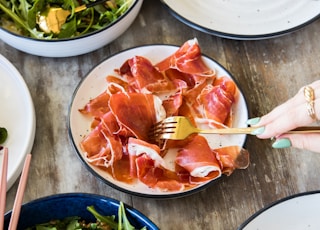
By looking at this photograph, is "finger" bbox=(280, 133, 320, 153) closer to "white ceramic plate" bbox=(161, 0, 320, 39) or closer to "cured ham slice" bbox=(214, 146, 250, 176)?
"cured ham slice" bbox=(214, 146, 250, 176)

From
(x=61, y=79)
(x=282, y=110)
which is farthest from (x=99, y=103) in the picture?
(x=282, y=110)

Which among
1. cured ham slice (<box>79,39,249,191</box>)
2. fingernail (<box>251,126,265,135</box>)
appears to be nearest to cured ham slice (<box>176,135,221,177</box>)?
cured ham slice (<box>79,39,249,191</box>)

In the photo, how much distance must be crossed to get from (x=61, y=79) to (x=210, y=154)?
0.42 m

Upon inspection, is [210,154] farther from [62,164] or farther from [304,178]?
[62,164]

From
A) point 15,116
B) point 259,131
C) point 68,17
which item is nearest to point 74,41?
point 68,17

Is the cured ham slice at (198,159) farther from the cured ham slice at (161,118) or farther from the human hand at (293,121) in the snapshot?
the human hand at (293,121)

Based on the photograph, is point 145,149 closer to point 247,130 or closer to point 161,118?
point 161,118

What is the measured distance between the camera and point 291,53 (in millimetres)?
1450

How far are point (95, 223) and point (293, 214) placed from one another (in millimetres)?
405

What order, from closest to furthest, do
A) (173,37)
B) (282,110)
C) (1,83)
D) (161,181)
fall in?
(282,110), (161,181), (1,83), (173,37)

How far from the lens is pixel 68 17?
1.38 metres

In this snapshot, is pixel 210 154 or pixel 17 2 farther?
pixel 17 2

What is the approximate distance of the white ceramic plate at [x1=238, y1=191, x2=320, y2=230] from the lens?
118 cm

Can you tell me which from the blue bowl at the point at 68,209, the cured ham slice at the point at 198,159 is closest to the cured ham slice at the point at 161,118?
the cured ham slice at the point at 198,159
